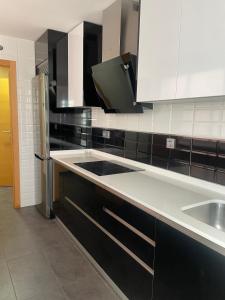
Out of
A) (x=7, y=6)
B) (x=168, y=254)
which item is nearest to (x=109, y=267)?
(x=168, y=254)

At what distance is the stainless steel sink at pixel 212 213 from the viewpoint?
49.9 inches

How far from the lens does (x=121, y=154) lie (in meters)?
2.35

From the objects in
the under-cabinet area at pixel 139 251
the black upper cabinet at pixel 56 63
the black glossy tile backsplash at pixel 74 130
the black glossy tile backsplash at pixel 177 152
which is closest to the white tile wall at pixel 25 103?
the black upper cabinet at pixel 56 63

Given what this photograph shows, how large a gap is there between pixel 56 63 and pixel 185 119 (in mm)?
1668

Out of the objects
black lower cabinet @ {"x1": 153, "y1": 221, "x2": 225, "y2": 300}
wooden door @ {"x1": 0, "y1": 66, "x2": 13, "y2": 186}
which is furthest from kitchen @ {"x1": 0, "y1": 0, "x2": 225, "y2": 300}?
wooden door @ {"x1": 0, "y1": 66, "x2": 13, "y2": 186}

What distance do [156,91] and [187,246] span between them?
0.95m

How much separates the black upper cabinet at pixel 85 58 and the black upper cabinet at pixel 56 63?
197mm

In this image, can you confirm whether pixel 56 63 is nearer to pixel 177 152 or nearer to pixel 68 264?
pixel 177 152

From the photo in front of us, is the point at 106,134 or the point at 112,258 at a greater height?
the point at 106,134

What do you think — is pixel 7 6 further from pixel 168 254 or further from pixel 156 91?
pixel 168 254

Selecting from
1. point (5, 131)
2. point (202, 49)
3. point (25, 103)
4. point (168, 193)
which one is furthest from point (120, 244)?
point (5, 131)

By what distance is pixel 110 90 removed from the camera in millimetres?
2027

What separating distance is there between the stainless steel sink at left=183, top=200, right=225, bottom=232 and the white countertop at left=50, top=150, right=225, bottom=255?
0.13ft

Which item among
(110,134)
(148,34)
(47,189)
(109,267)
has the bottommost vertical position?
(109,267)
